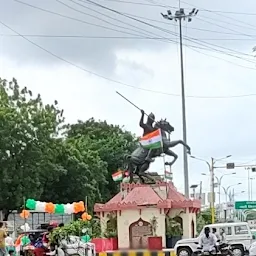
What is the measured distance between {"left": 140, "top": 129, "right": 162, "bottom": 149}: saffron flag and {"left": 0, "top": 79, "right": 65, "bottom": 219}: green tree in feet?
46.6

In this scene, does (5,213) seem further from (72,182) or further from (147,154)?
(147,154)

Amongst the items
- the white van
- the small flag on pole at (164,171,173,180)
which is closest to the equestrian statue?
the small flag on pole at (164,171,173,180)

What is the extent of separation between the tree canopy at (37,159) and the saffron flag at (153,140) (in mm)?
14202

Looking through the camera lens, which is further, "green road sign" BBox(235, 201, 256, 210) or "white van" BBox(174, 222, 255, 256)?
"green road sign" BBox(235, 201, 256, 210)

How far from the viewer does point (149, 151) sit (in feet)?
113

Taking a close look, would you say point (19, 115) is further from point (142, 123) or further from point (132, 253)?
point (132, 253)

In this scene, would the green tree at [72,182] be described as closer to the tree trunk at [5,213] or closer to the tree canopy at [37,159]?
the tree canopy at [37,159]

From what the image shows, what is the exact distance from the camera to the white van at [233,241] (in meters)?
31.4

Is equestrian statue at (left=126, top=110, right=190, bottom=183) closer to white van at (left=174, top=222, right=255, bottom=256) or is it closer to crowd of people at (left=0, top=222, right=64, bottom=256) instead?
white van at (left=174, top=222, right=255, bottom=256)

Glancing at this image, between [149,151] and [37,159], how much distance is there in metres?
14.7

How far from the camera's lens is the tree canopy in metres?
45.7

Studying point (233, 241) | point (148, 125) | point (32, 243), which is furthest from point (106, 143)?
point (32, 243)

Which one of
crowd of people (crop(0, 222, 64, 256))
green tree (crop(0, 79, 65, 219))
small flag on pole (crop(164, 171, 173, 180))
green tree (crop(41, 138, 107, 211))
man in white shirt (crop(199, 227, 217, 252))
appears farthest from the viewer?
green tree (crop(41, 138, 107, 211))

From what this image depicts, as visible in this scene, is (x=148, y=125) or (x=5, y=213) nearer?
(x=148, y=125)
